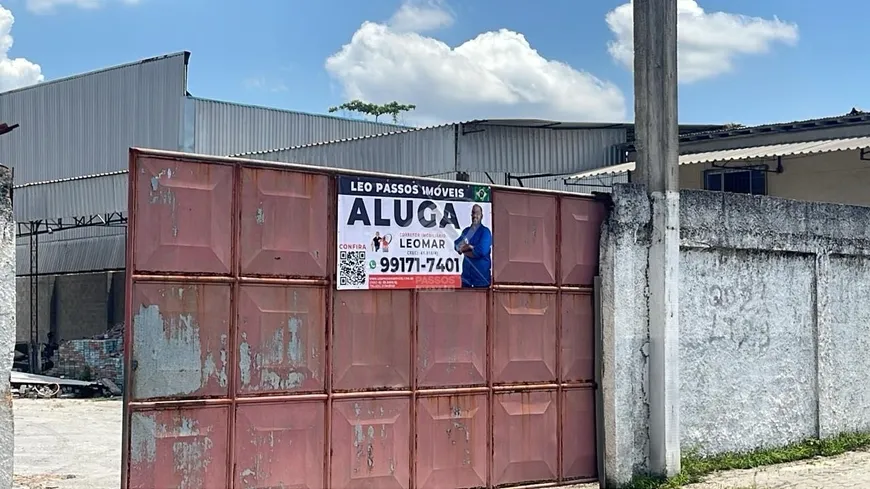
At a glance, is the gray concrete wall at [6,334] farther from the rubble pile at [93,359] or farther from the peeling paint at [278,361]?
the rubble pile at [93,359]

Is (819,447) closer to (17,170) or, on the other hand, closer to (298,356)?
(298,356)

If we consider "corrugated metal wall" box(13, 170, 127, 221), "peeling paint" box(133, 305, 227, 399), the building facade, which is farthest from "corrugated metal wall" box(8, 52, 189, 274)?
"peeling paint" box(133, 305, 227, 399)

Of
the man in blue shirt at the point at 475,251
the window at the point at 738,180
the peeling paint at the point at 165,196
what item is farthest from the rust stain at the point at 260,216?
the window at the point at 738,180

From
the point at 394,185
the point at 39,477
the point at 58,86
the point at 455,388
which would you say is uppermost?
the point at 58,86

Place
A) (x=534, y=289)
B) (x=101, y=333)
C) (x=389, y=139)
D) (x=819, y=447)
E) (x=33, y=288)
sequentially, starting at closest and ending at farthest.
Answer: (x=534, y=289)
(x=819, y=447)
(x=389, y=139)
(x=101, y=333)
(x=33, y=288)

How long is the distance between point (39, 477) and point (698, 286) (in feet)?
24.0

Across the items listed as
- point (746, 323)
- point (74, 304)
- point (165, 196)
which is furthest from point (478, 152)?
point (74, 304)

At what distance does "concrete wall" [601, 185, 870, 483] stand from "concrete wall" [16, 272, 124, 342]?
2052cm

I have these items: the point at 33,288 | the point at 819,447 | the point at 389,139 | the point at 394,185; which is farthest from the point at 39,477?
the point at 33,288

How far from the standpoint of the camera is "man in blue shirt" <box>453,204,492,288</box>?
28.4 ft

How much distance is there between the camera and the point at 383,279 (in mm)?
8203

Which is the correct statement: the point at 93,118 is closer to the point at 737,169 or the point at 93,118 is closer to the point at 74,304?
the point at 74,304

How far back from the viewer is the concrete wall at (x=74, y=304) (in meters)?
28.3

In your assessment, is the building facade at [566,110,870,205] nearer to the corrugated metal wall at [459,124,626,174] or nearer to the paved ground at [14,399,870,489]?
the corrugated metal wall at [459,124,626,174]
